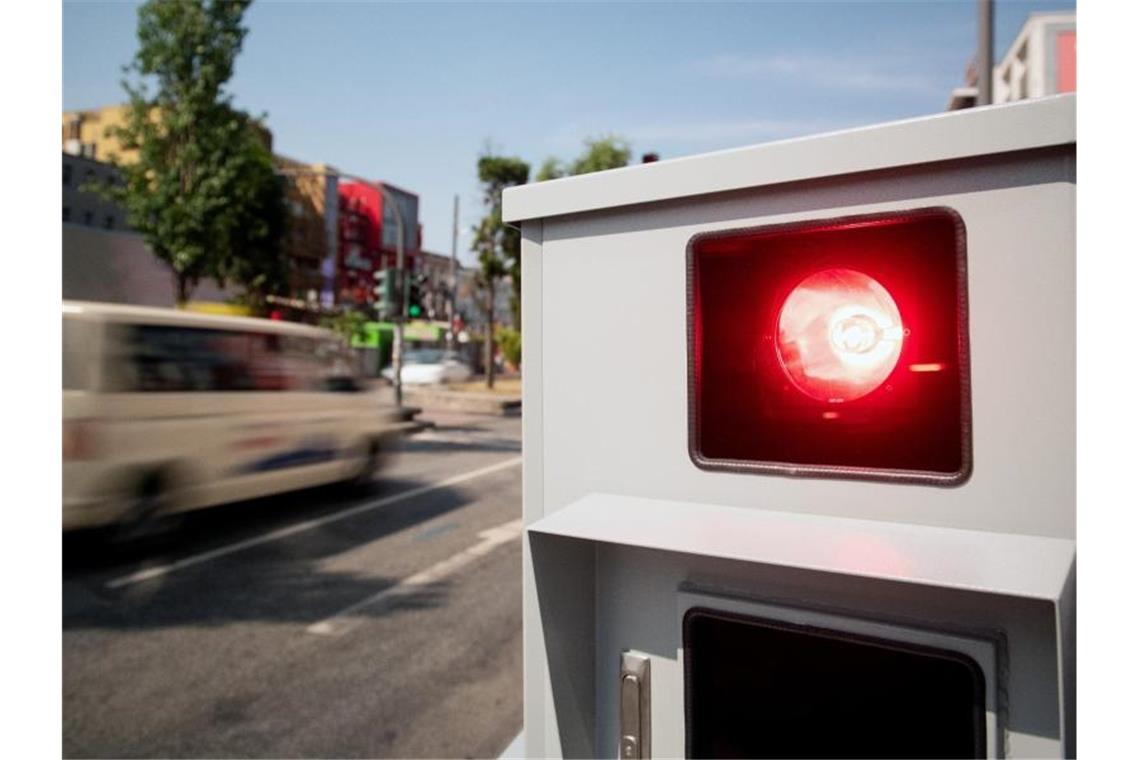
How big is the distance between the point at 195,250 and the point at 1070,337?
22.6 m

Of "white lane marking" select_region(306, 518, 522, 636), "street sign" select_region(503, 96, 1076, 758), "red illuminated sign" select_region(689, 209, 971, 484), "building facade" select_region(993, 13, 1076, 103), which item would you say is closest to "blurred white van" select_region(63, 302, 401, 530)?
"white lane marking" select_region(306, 518, 522, 636)

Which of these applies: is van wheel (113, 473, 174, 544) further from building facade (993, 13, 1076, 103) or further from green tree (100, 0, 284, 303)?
building facade (993, 13, 1076, 103)

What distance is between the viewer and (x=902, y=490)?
1017 millimetres

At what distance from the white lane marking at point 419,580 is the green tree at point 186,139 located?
1767 centimetres

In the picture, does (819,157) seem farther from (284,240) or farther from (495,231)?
(284,240)

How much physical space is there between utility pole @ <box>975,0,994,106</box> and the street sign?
6782mm

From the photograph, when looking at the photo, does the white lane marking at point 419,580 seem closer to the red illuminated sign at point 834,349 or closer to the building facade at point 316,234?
the red illuminated sign at point 834,349

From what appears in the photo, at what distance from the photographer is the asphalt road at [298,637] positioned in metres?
3.13

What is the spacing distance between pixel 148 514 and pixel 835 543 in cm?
599

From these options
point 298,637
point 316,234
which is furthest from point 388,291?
point 316,234

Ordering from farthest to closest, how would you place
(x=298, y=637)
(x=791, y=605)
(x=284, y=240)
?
(x=284, y=240) < (x=298, y=637) < (x=791, y=605)

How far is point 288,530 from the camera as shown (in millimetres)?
6477

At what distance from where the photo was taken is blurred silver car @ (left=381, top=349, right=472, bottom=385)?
975 inches

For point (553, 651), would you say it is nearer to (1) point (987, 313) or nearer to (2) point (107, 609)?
(1) point (987, 313)
